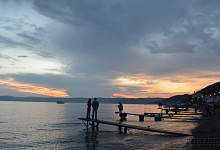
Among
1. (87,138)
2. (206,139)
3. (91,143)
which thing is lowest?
(87,138)

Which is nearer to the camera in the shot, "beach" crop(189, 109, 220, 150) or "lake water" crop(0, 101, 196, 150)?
"beach" crop(189, 109, 220, 150)

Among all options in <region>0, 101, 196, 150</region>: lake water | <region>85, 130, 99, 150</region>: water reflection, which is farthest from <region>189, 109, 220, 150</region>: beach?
<region>85, 130, 99, 150</region>: water reflection

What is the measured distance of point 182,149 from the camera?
1212 centimetres

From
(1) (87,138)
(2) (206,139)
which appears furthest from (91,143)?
(2) (206,139)

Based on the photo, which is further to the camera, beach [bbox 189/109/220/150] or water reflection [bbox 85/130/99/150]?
water reflection [bbox 85/130/99/150]

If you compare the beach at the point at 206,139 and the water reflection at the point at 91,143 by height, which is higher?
the beach at the point at 206,139

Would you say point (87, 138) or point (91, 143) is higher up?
point (91, 143)

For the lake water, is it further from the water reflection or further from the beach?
the beach

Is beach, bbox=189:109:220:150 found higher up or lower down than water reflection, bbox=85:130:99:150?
higher up

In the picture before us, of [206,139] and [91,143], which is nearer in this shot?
[206,139]

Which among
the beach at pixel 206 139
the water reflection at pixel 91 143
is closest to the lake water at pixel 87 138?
the water reflection at pixel 91 143

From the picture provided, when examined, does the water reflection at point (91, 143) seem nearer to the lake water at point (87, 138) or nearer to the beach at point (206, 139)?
the lake water at point (87, 138)

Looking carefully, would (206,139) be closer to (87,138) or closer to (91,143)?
(91,143)

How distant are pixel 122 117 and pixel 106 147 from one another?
28.5 meters
